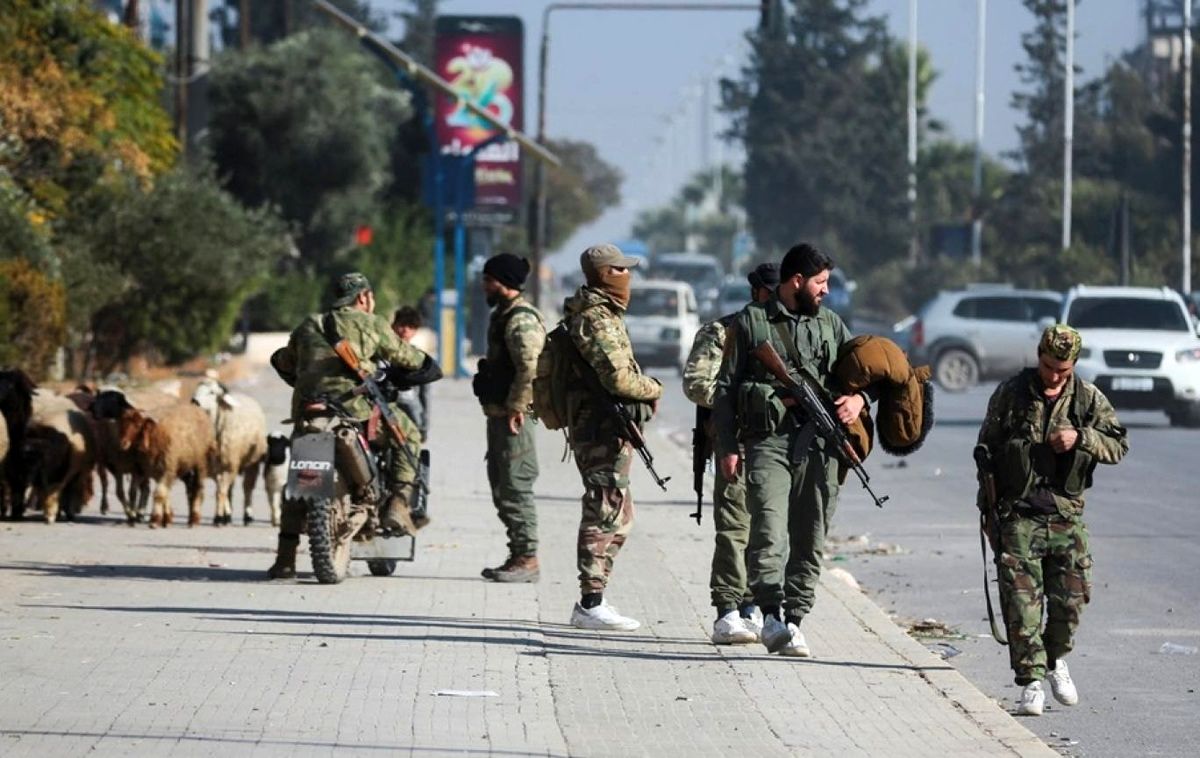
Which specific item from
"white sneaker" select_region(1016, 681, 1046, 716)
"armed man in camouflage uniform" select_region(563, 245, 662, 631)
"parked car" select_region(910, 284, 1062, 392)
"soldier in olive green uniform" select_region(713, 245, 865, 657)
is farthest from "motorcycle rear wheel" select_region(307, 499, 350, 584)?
"parked car" select_region(910, 284, 1062, 392)

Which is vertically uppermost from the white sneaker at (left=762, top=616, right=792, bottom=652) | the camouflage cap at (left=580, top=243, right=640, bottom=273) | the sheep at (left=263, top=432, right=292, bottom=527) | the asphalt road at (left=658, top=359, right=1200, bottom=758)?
the camouflage cap at (left=580, top=243, right=640, bottom=273)

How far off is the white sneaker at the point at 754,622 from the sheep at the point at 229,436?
21.3 feet

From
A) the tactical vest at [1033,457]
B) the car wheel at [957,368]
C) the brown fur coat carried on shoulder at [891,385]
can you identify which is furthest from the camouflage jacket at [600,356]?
the car wheel at [957,368]

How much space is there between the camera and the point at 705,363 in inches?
456

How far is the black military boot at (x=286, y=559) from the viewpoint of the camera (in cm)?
1345

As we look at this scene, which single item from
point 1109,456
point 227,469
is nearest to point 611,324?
point 1109,456

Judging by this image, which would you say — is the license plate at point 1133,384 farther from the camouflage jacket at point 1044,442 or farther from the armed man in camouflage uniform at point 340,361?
the camouflage jacket at point 1044,442

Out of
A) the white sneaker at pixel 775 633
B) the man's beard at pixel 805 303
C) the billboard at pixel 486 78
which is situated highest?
the billboard at pixel 486 78

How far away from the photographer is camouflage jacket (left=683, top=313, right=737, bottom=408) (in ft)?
37.4

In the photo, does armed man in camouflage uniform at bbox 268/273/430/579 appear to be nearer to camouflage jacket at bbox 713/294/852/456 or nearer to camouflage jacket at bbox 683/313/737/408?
camouflage jacket at bbox 683/313/737/408

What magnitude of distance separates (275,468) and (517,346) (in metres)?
4.72

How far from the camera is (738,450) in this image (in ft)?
34.6

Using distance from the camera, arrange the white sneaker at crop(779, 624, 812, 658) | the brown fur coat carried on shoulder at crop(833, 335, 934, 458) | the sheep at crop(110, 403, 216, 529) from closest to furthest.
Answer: the brown fur coat carried on shoulder at crop(833, 335, 934, 458)
the white sneaker at crop(779, 624, 812, 658)
the sheep at crop(110, 403, 216, 529)

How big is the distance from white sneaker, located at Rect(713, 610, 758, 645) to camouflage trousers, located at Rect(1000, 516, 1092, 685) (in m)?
1.57
